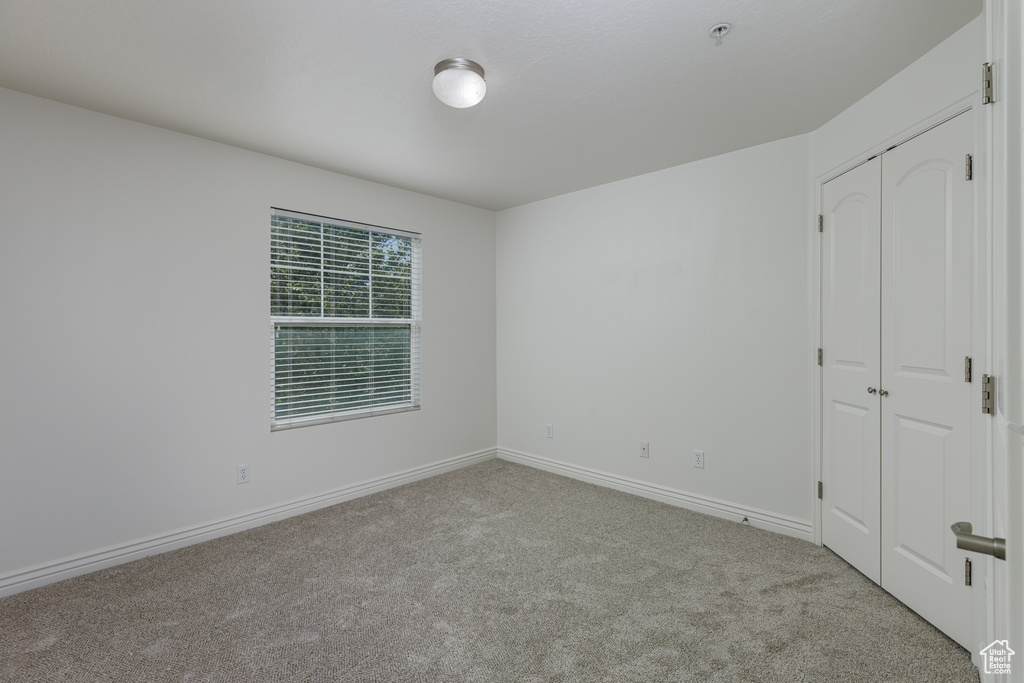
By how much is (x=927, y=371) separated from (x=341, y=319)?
3562 millimetres

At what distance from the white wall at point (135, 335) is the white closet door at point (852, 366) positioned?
128 inches

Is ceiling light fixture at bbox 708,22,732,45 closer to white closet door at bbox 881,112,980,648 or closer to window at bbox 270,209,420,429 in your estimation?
white closet door at bbox 881,112,980,648

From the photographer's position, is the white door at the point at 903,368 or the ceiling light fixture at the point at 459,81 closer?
the white door at the point at 903,368

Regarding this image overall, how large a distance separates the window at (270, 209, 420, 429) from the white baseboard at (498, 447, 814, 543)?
52.7 inches

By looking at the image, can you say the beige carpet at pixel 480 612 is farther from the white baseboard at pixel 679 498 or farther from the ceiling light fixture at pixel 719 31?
the ceiling light fixture at pixel 719 31

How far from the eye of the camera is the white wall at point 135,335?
2.39 meters

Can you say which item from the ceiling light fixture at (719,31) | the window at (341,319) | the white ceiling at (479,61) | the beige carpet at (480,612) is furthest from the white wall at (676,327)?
the ceiling light fixture at (719,31)

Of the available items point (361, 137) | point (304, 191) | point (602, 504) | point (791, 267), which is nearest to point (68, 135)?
point (304, 191)

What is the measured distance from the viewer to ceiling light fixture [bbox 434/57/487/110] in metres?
2.05

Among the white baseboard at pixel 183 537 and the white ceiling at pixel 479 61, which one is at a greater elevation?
the white ceiling at pixel 479 61

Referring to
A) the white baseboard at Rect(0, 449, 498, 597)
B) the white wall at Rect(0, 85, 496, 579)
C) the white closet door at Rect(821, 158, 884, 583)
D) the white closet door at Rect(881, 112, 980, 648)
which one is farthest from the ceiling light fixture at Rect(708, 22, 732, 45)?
the white baseboard at Rect(0, 449, 498, 597)

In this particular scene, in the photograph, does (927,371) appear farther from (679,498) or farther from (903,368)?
(679,498)

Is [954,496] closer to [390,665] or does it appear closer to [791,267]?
[791,267]

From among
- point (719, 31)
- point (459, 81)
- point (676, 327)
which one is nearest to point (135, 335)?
point (459, 81)
